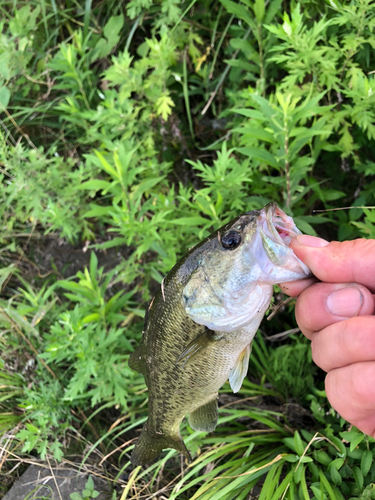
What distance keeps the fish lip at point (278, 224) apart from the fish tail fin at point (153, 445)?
131 cm

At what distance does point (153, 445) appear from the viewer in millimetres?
1910

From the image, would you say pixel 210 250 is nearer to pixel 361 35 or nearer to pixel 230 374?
pixel 230 374

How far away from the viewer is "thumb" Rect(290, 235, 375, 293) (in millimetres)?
1246

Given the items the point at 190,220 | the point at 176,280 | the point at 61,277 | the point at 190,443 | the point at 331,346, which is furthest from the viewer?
the point at 61,277

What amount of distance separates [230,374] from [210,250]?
2.01ft

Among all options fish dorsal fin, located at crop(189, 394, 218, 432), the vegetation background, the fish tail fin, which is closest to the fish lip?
the vegetation background

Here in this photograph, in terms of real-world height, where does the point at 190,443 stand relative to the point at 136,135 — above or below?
below

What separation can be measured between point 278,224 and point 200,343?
0.58 m

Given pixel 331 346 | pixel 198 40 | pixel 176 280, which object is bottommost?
pixel 331 346

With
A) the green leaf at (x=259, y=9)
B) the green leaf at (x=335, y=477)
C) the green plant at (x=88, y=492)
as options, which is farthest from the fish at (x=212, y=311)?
the green leaf at (x=259, y=9)

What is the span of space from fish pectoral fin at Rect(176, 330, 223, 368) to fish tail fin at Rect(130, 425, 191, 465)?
0.73m

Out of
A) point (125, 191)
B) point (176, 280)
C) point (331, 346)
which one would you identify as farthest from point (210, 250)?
point (125, 191)

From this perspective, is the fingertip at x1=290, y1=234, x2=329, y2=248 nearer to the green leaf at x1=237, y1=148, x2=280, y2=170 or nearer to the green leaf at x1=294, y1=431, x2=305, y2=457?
the green leaf at x1=237, y1=148, x2=280, y2=170

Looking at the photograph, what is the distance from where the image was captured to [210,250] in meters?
1.37
